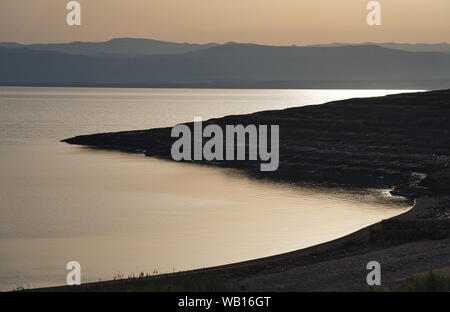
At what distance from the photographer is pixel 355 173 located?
65562 millimetres

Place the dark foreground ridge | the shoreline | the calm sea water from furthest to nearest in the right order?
the dark foreground ridge → the calm sea water → the shoreline

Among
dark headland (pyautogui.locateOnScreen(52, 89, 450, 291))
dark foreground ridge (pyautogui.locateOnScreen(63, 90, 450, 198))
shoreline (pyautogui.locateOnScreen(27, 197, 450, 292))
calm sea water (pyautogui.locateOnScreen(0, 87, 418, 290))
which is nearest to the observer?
shoreline (pyautogui.locateOnScreen(27, 197, 450, 292))

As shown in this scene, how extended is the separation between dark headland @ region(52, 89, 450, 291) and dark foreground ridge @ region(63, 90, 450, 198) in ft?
0.32

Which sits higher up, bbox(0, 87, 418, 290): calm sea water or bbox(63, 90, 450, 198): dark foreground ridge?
bbox(63, 90, 450, 198): dark foreground ridge

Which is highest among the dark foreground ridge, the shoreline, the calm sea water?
the dark foreground ridge

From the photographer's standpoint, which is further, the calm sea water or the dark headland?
the calm sea water

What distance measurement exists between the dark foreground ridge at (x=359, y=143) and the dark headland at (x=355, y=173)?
99mm

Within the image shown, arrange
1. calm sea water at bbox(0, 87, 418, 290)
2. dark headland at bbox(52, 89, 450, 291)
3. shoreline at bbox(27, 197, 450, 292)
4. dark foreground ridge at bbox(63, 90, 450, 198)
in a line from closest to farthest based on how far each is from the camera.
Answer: shoreline at bbox(27, 197, 450, 292)
dark headland at bbox(52, 89, 450, 291)
calm sea water at bbox(0, 87, 418, 290)
dark foreground ridge at bbox(63, 90, 450, 198)

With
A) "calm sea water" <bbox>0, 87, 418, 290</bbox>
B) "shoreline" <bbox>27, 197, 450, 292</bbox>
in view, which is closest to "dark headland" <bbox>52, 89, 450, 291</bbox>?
"shoreline" <bbox>27, 197, 450, 292</bbox>

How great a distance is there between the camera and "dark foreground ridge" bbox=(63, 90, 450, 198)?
6250 cm

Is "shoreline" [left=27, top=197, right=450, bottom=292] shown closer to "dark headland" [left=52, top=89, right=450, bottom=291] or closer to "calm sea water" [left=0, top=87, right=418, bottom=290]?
"dark headland" [left=52, top=89, right=450, bottom=291]
